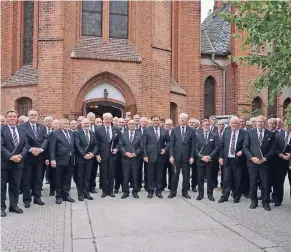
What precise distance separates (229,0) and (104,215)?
4529mm

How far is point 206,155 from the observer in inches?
364

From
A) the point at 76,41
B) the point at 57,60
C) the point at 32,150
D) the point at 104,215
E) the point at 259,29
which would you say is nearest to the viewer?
the point at 259,29

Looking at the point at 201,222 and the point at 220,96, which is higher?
the point at 220,96

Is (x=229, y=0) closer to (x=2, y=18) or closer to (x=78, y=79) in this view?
(x=78, y=79)

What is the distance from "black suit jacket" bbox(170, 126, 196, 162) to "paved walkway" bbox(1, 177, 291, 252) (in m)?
1.07

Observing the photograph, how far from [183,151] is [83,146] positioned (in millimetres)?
2346

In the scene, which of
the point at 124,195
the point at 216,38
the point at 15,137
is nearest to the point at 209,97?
the point at 216,38

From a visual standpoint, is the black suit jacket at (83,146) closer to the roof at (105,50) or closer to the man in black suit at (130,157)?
the man in black suit at (130,157)

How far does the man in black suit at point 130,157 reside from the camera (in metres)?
9.34

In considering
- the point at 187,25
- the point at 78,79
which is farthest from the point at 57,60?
the point at 187,25

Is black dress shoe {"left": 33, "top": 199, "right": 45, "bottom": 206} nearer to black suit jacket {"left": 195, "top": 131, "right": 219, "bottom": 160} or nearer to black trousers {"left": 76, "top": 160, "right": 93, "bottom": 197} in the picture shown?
black trousers {"left": 76, "top": 160, "right": 93, "bottom": 197}

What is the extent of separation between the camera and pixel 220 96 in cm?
2166

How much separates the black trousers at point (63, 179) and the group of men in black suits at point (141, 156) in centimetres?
2

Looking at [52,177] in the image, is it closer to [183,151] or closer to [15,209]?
[15,209]
